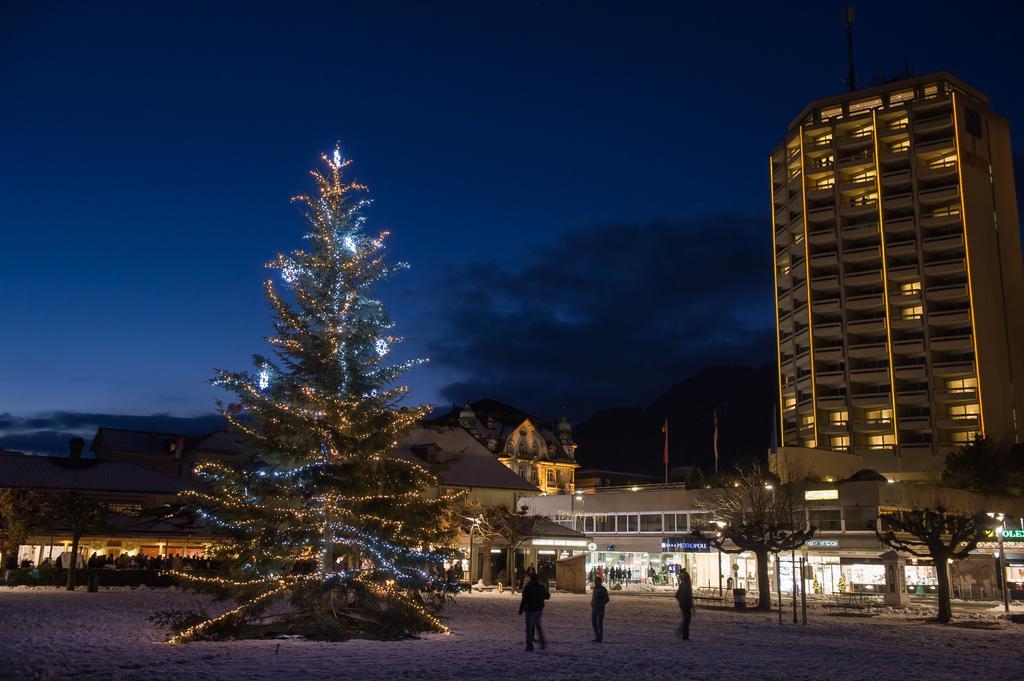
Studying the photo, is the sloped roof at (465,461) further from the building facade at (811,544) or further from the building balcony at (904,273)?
the building balcony at (904,273)

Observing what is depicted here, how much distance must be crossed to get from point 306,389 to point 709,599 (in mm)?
28513

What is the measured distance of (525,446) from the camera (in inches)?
3942

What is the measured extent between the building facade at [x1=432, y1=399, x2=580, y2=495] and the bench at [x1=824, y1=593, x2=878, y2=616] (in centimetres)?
5473

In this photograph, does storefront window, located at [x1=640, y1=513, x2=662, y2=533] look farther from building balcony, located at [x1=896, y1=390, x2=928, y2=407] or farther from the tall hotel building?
building balcony, located at [x1=896, y1=390, x2=928, y2=407]

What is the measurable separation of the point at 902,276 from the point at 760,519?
5009 centimetres

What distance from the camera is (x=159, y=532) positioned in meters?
50.6

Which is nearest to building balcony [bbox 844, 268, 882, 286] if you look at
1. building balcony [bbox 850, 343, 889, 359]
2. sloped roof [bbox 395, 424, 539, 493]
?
building balcony [bbox 850, 343, 889, 359]

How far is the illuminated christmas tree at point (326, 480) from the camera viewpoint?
19.4m

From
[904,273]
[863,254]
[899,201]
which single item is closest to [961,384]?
[904,273]

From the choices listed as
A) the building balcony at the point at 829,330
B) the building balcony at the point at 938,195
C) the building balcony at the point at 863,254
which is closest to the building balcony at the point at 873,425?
the building balcony at the point at 829,330

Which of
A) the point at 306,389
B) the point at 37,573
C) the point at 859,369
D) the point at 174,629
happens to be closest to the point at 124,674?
the point at 174,629

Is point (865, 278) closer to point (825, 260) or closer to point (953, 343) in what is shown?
point (825, 260)

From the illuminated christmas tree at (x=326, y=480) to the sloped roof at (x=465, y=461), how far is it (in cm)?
3245

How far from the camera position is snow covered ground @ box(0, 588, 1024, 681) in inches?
581
